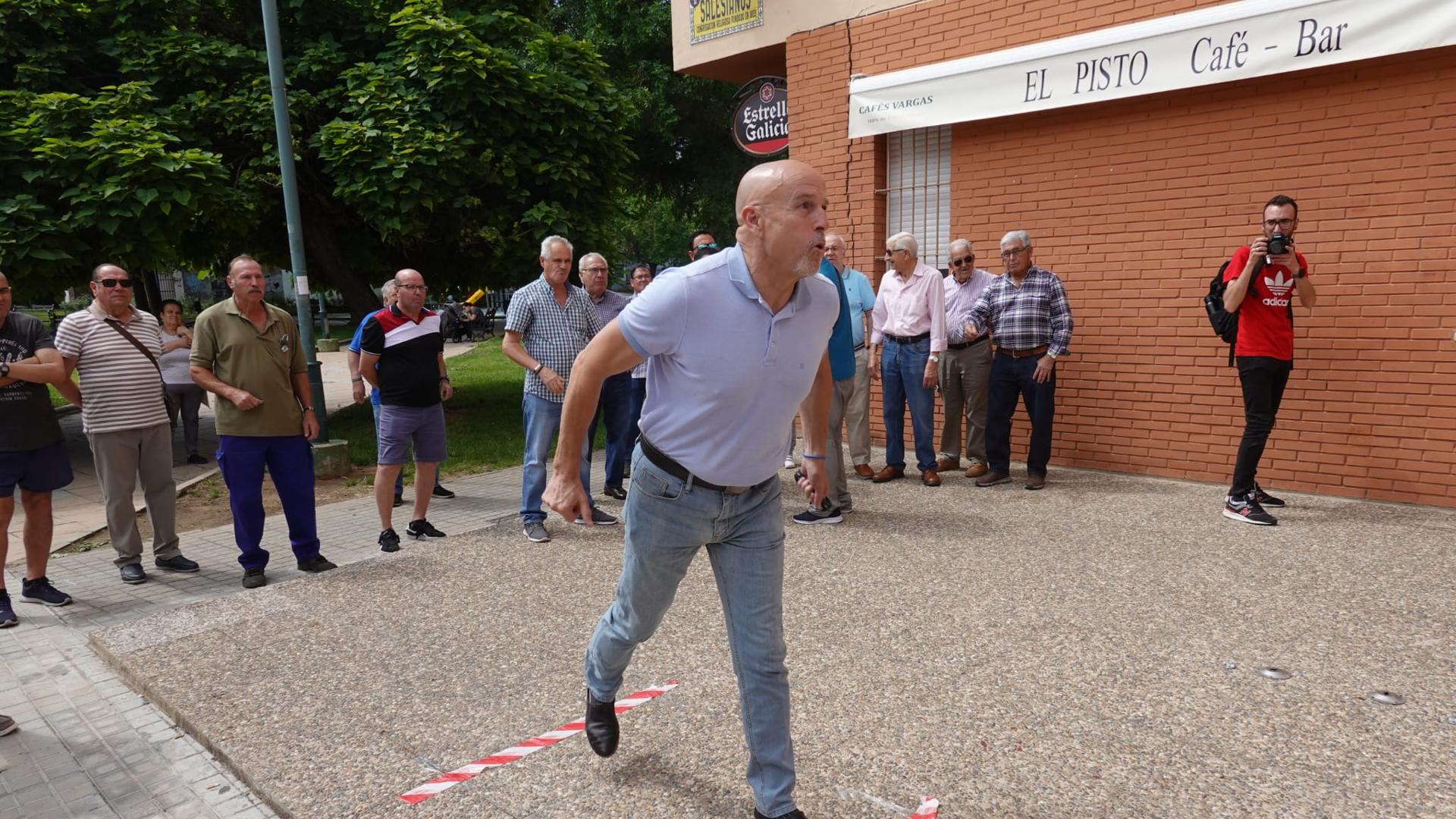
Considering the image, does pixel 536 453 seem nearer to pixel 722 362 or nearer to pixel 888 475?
pixel 888 475

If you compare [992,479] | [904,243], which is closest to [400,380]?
[904,243]

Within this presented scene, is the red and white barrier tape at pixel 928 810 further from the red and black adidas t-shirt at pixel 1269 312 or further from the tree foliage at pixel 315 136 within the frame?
the tree foliage at pixel 315 136

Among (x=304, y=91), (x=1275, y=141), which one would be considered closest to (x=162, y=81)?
(x=304, y=91)

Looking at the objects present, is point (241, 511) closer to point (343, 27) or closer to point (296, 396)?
point (296, 396)

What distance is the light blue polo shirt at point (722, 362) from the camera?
2443 millimetres

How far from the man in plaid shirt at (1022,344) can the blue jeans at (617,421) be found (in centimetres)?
283

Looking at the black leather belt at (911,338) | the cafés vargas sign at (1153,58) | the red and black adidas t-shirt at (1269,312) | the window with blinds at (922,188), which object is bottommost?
the black leather belt at (911,338)

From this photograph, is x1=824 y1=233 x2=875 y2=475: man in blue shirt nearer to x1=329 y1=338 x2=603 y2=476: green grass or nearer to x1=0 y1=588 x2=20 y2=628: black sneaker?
x1=329 y1=338 x2=603 y2=476: green grass

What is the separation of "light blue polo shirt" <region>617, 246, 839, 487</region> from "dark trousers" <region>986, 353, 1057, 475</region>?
189 inches

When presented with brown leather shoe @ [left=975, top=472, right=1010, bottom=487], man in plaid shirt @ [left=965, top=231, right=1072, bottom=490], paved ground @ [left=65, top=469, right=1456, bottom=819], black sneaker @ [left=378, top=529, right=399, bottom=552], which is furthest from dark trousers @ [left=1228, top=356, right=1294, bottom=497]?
black sneaker @ [left=378, top=529, right=399, bottom=552]

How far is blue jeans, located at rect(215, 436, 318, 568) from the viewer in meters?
5.23

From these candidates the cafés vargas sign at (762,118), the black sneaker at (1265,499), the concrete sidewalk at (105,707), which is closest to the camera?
the concrete sidewalk at (105,707)

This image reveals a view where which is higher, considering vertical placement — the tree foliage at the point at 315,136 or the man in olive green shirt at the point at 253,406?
the tree foliage at the point at 315,136

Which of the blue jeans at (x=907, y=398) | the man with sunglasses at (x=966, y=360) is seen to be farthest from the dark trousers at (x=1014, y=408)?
the blue jeans at (x=907, y=398)
